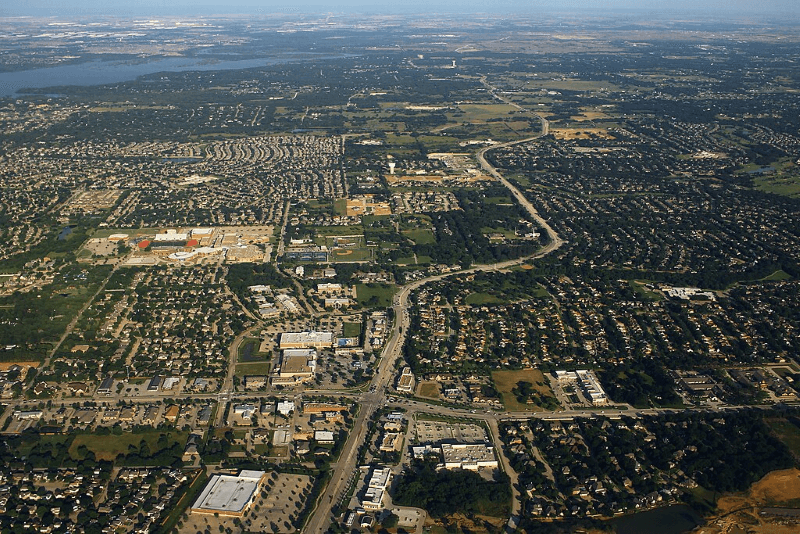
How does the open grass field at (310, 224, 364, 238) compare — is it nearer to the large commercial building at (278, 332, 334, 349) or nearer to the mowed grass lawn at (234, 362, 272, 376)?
the large commercial building at (278, 332, 334, 349)

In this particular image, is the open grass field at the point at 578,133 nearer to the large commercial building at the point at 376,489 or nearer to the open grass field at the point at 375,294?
the open grass field at the point at 375,294

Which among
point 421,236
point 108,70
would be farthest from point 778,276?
point 108,70

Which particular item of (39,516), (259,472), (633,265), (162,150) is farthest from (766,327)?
(162,150)

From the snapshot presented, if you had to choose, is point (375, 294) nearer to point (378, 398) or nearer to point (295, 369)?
point (295, 369)

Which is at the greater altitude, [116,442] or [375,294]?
[375,294]

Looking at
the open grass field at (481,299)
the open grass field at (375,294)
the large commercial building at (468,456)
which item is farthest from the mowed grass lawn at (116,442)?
the open grass field at (481,299)
